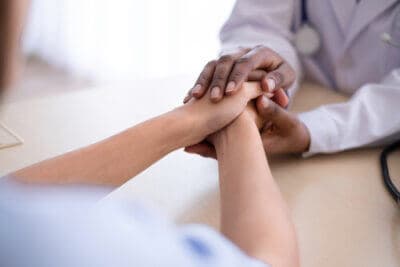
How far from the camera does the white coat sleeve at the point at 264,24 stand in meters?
1.09

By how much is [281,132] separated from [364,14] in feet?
1.23

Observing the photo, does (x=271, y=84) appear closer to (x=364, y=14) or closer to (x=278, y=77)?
(x=278, y=77)

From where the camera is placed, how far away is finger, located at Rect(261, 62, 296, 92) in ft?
2.93

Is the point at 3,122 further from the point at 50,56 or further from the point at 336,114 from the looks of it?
the point at 50,56

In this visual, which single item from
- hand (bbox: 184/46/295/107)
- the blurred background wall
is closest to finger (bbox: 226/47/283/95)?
hand (bbox: 184/46/295/107)

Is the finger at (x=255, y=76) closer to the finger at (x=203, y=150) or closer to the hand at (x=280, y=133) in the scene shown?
the hand at (x=280, y=133)

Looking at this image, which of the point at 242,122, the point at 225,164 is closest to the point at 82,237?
the point at 225,164

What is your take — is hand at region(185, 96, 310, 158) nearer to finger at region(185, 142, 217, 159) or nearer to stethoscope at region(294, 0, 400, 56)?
finger at region(185, 142, 217, 159)

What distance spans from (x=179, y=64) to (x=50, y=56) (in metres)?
1.19

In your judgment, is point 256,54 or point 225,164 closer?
point 225,164

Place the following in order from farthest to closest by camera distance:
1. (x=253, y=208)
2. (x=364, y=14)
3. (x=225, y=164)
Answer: (x=364, y=14), (x=225, y=164), (x=253, y=208)

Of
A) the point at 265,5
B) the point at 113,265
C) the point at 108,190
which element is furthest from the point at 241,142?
the point at 265,5

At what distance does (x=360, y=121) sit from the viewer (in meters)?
0.93

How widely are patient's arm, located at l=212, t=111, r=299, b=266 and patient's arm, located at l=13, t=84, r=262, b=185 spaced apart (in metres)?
0.09
